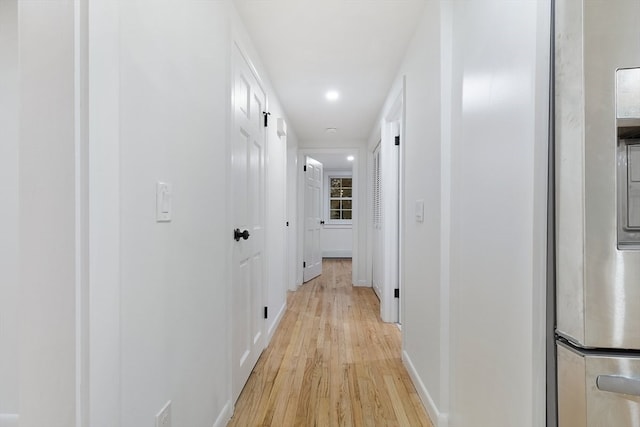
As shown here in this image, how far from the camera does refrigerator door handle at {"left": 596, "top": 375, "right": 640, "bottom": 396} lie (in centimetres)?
65

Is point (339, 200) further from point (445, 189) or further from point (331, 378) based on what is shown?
point (445, 189)

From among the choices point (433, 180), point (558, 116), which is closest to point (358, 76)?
point (433, 180)

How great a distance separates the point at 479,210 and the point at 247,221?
1397 mm

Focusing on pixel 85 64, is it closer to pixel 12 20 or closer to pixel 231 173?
pixel 12 20

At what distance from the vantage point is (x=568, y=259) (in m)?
0.70

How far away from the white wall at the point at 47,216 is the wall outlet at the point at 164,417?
0.39m

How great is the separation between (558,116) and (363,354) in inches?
85.6

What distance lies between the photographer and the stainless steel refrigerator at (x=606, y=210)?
0.65m

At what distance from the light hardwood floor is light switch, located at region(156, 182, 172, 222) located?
1.22 m

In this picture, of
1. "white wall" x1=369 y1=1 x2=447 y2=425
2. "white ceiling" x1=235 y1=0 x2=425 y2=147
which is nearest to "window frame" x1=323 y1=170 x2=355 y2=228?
"white ceiling" x1=235 y1=0 x2=425 y2=147

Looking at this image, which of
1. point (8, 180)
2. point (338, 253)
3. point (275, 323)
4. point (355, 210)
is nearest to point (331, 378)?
point (275, 323)

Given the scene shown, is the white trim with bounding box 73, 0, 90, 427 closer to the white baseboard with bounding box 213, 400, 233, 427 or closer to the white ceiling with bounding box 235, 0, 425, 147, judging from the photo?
the white baseboard with bounding box 213, 400, 233, 427

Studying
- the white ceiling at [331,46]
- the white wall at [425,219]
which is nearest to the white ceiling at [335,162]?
the white ceiling at [331,46]

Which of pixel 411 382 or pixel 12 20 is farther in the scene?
pixel 411 382
